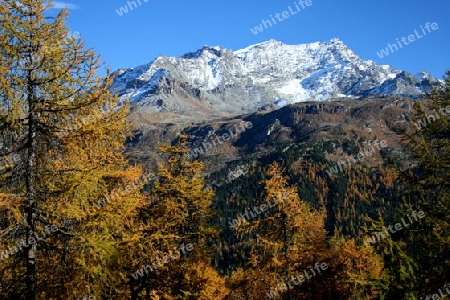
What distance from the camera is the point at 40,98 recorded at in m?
10.1

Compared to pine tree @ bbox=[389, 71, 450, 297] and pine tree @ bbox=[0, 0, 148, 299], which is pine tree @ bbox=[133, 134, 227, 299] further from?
pine tree @ bbox=[389, 71, 450, 297]

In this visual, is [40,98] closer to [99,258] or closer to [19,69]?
[19,69]

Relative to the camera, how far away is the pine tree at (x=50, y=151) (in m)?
9.70

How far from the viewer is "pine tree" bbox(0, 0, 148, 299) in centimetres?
970

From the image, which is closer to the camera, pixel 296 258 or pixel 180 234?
pixel 180 234

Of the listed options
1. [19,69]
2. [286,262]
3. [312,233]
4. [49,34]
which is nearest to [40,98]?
[19,69]

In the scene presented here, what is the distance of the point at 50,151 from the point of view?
421 inches

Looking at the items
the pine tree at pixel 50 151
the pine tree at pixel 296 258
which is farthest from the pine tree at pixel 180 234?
the pine tree at pixel 50 151

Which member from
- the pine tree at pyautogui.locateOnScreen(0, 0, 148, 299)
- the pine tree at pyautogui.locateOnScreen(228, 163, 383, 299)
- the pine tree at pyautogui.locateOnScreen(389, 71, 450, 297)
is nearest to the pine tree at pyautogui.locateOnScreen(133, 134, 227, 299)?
the pine tree at pyautogui.locateOnScreen(228, 163, 383, 299)

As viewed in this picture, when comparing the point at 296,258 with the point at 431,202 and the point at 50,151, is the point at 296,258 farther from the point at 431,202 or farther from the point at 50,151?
the point at 50,151

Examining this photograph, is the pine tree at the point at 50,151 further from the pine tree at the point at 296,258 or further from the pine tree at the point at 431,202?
the pine tree at the point at 296,258

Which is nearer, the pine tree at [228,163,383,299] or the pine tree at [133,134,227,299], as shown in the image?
the pine tree at [133,134,227,299]

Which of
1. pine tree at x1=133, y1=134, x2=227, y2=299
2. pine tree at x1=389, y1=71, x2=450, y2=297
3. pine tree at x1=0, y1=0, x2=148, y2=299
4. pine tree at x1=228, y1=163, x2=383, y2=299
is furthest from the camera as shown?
pine tree at x1=228, y1=163, x2=383, y2=299

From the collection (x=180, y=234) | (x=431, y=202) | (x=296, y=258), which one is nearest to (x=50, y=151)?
(x=180, y=234)
